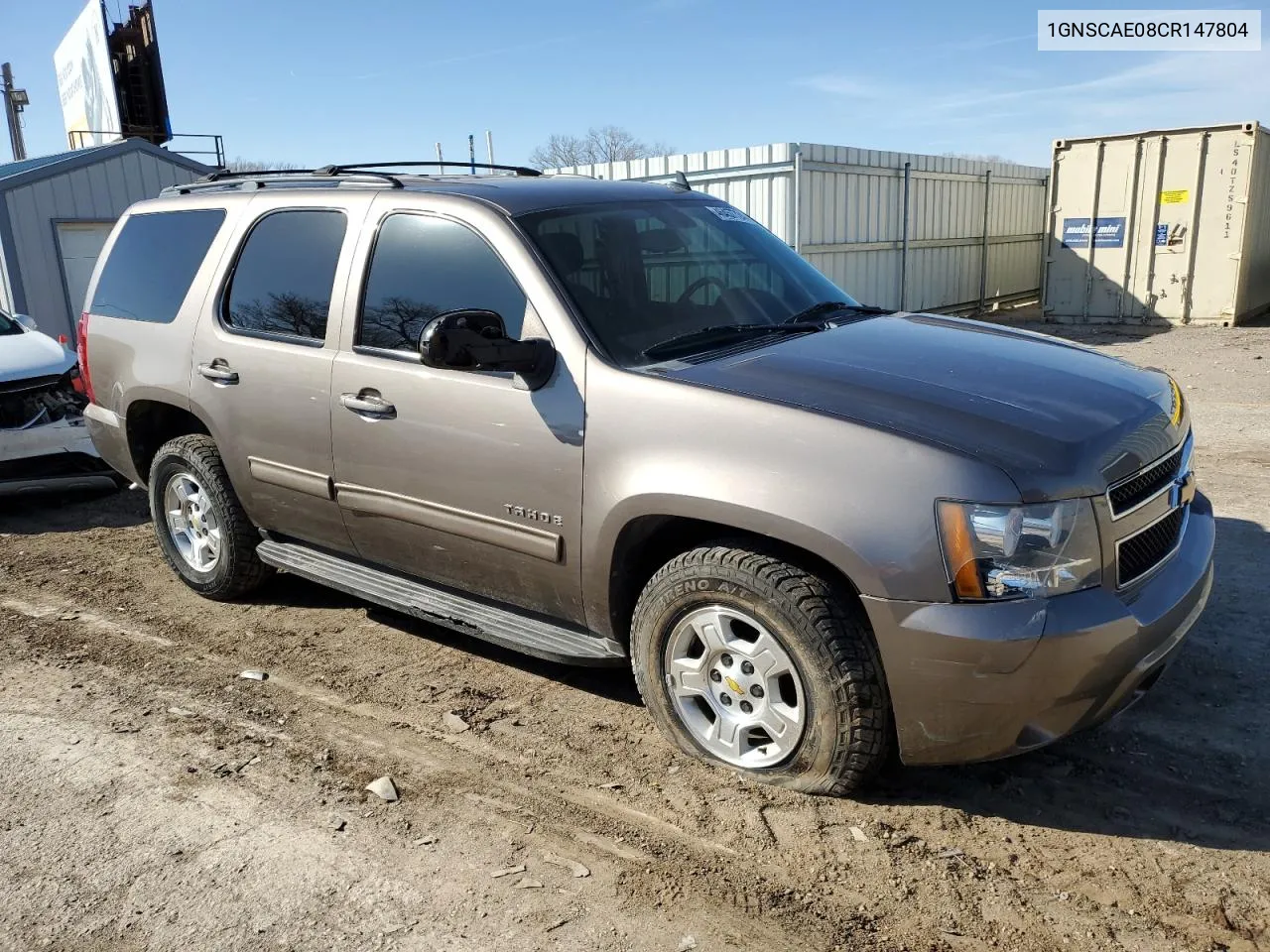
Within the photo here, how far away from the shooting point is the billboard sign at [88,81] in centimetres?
2509

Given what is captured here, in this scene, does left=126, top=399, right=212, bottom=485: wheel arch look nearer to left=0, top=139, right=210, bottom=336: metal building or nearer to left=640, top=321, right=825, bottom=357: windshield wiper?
left=640, top=321, right=825, bottom=357: windshield wiper

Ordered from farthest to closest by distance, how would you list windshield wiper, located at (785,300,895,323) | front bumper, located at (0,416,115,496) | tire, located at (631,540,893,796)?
front bumper, located at (0,416,115,496) < windshield wiper, located at (785,300,895,323) < tire, located at (631,540,893,796)

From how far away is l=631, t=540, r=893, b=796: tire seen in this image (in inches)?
115

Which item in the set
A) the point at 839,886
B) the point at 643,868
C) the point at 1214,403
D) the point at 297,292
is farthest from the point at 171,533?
the point at 1214,403

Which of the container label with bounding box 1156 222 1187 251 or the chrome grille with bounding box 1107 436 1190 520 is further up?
the chrome grille with bounding box 1107 436 1190 520

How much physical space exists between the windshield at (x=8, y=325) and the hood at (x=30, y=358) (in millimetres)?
155

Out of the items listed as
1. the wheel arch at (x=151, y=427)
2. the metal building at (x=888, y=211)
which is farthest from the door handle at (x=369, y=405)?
the metal building at (x=888, y=211)

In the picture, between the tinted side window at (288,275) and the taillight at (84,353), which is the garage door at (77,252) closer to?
the taillight at (84,353)

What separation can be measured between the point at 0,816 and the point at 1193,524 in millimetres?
4128

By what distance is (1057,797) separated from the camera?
3172mm

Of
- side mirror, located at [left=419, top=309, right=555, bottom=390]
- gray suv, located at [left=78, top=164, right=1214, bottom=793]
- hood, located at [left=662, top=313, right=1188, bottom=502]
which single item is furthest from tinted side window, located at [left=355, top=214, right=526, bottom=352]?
hood, located at [left=662, top=313, right=1188, bottom=502]

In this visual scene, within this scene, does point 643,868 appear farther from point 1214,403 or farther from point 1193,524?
point 1214,403

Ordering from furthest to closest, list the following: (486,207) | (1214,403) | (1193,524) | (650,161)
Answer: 1. (650,161)
2. (1214,403)
3. (486,207)
4. (1193,524)

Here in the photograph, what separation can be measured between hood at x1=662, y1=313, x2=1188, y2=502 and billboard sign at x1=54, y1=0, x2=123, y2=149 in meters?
24.9
